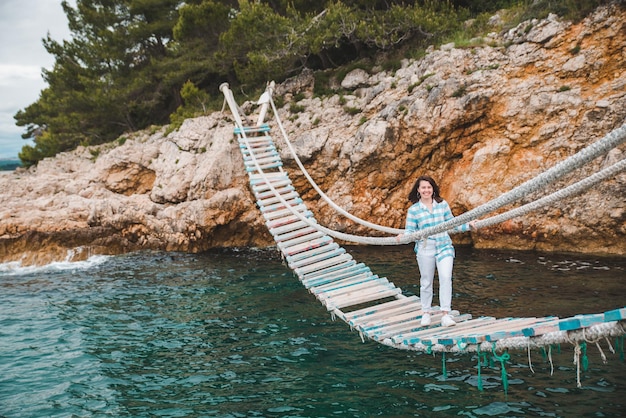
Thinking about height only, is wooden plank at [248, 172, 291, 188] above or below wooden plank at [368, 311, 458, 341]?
above

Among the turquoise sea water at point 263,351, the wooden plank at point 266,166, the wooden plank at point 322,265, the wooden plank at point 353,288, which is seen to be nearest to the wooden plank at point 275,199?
the wooden plank at point 266,166

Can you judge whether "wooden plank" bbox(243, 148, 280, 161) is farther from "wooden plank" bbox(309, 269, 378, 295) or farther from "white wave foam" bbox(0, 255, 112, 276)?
"wooden plank" bbox(309, 269, 378, 295)

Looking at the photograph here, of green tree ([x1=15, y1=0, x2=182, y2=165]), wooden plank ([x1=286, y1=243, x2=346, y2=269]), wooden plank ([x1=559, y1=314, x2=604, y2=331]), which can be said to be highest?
green tree ([x1=15, y1=0, x2=182, y2=165])

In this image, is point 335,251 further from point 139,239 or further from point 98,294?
point 139,239

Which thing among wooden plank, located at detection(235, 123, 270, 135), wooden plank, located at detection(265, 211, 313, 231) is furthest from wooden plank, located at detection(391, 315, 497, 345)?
wooden plank, located at detection(235, 123, 270, 135)

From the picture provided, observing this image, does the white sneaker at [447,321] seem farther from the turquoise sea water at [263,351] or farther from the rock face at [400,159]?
the rock face at [400,159]

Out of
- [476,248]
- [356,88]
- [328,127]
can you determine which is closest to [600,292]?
[476,248]

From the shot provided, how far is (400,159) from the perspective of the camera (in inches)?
510

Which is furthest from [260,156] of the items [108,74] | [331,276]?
[108,74]

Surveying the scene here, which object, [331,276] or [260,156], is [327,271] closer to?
[331,276]

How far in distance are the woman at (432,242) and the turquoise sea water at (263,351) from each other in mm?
1066

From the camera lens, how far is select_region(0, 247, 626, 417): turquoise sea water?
5.78m

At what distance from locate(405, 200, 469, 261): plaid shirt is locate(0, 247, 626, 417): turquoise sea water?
5.30 feet

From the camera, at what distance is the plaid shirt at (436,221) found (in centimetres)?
611
